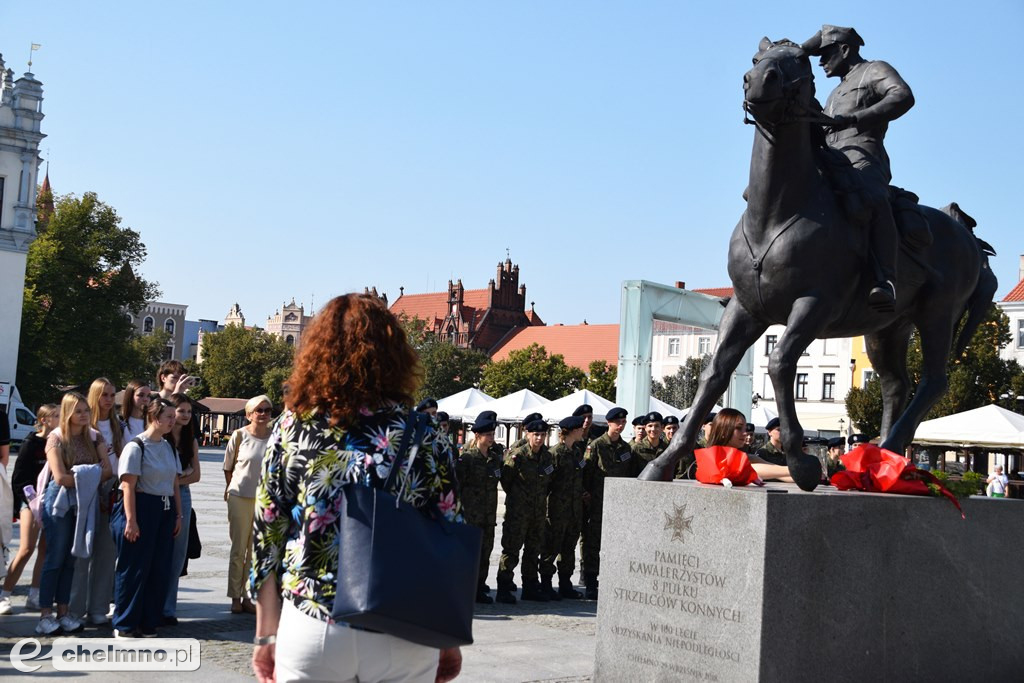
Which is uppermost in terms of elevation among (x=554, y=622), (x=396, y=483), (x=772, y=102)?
(x=772, y=102)

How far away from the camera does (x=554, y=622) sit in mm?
9875

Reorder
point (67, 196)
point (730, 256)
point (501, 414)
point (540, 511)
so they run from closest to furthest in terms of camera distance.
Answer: point (730, 256), point (540, 511), point (501, 414), point (67, 196)

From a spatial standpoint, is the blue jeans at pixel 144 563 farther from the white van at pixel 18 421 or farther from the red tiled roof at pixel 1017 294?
the red tiled roof at pixel 1017 294

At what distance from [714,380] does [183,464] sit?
4922mm

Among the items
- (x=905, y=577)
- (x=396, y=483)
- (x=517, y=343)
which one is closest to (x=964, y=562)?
(x=905, y=577)

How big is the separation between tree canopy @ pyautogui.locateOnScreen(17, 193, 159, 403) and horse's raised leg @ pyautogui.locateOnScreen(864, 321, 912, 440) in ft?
163

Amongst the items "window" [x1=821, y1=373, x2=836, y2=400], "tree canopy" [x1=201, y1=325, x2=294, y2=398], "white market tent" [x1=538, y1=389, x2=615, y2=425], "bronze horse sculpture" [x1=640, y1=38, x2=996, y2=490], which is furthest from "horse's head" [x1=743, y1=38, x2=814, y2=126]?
"tree canopy" [x1=201, y1=325, x2=294, y2=398]

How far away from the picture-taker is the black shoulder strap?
313 cm

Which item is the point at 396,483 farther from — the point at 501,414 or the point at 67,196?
the point at 67,196

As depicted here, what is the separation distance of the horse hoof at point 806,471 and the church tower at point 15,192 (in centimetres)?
5225

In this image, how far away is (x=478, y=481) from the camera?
11266 mm

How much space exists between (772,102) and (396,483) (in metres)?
4.04

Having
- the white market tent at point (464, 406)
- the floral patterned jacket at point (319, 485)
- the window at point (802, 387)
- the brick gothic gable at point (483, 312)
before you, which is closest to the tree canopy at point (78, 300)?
A: the white market tent at point (464, 406)

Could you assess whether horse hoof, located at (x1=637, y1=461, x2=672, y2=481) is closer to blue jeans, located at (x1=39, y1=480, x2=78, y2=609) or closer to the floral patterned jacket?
the floral patterned jacket
